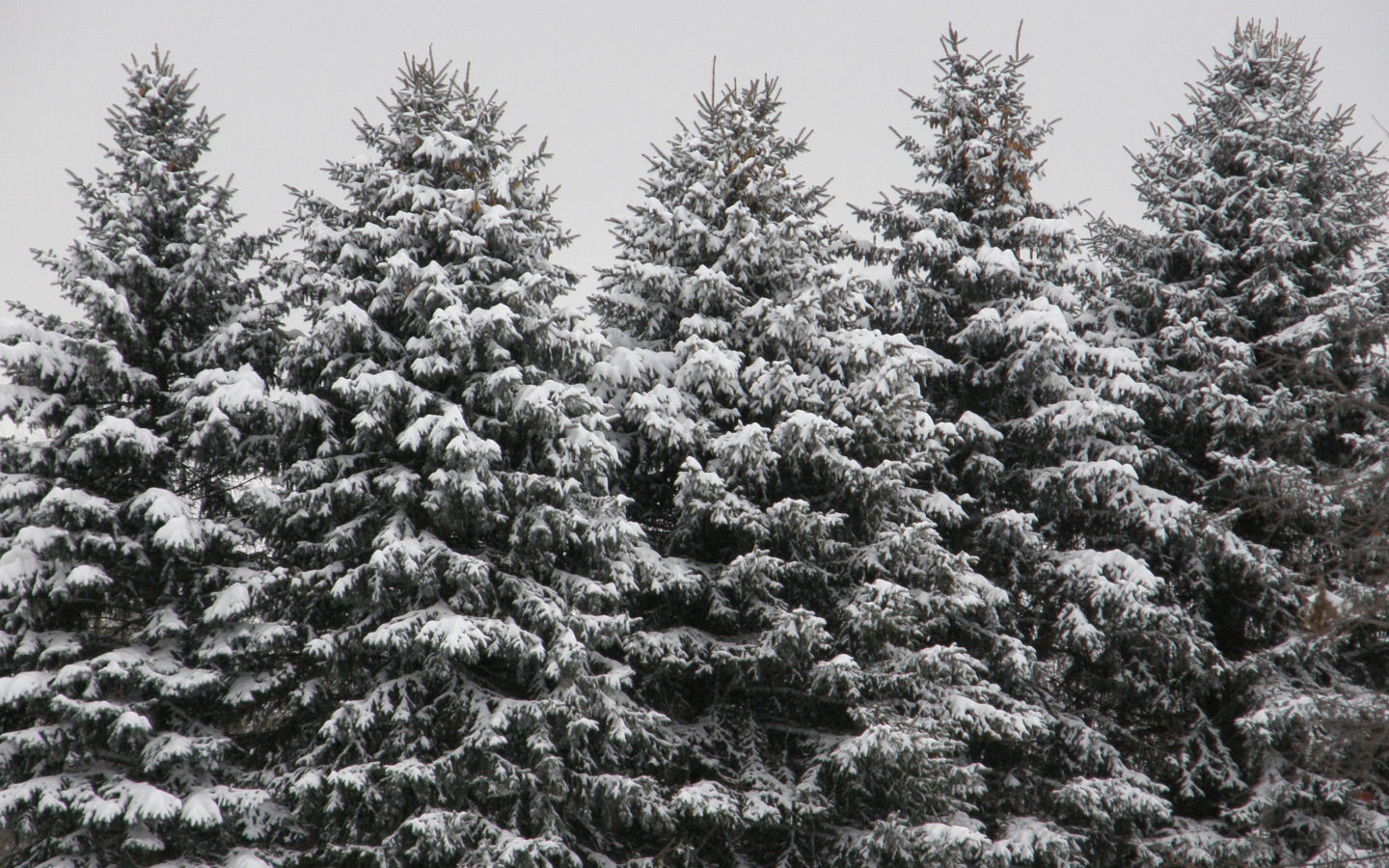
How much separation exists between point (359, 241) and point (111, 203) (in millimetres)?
3124

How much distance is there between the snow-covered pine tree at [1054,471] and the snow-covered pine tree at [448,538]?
5.23 metres

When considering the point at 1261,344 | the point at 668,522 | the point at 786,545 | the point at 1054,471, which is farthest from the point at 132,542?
the point at 1261,344

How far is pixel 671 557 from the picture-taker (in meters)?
12.6

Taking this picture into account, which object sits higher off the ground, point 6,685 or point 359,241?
Result: point 359,241

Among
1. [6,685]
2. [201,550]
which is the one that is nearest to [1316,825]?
[201,550]

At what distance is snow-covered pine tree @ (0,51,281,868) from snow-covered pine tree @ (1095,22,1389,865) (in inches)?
449

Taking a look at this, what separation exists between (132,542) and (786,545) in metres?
7.66

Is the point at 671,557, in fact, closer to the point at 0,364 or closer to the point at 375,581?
the point at 375,581

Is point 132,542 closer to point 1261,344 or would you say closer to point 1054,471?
point 1054,471

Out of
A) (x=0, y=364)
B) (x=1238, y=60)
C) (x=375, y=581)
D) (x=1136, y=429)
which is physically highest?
Result: (x=1238, y=60)

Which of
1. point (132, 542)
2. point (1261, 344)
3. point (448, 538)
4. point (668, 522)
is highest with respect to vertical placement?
point (1261, 344)

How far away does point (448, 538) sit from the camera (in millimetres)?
11461

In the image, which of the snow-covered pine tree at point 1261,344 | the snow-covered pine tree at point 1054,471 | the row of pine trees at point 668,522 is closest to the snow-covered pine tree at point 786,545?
the row of pine trees at point 668,522

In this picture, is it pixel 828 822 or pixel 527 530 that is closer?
pixel 527 530
